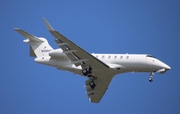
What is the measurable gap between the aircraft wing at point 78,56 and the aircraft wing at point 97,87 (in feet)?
7.92

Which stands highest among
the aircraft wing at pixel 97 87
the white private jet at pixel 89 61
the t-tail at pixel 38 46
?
Answer: the t-tail at pixel 38 46

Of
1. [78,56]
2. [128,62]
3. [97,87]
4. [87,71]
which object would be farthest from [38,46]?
[128,62]

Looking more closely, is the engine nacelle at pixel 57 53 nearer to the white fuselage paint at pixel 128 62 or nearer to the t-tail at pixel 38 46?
the white fuselage paint at pixel 128 62

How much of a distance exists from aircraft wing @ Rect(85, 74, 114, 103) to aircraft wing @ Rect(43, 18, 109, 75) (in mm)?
2413

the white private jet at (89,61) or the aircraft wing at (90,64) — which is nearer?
the aircraft wing at (90,64)

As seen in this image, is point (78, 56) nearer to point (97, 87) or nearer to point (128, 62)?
point (128, 62)

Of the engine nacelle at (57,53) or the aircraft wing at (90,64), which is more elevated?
the engine nacelle at (57,53)

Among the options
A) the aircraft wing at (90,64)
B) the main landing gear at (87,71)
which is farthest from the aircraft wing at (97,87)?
the main landing gear at (87,71)

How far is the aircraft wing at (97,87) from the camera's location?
3047cm

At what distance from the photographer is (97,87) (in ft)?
102

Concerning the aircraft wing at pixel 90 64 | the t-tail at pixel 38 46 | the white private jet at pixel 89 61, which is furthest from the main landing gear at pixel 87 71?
the t-tail at pixel 38 46

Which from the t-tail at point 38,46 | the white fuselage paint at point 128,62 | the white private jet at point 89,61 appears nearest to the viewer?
the white private jet at point 89,61

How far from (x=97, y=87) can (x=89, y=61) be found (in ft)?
14.0

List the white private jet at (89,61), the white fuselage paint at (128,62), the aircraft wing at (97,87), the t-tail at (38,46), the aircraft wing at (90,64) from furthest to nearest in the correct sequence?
the aircraft wing at (97,87) → the t-tail at (38,46) → the white fuselage paint at (128,62) → the white private jet at (89,61) → the aircraft wing at (90,64)
